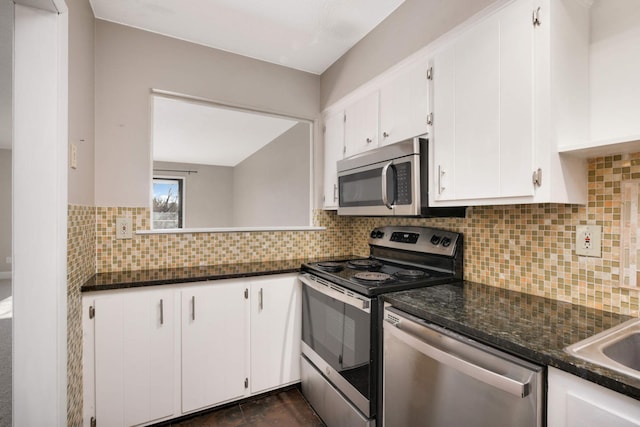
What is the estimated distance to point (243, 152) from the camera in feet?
8.57

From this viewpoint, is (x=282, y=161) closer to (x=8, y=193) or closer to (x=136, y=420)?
(x=136, y=420)

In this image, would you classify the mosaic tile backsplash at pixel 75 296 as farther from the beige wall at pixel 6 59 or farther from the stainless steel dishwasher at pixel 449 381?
the stainless steel dishwasher at pixel 449 381

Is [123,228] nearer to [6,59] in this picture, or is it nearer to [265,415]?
[265,415]

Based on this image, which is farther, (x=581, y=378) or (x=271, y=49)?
(x=271, y=49)

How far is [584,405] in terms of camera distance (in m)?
0.80

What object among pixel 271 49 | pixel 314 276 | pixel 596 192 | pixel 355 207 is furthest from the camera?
pixel 271 49

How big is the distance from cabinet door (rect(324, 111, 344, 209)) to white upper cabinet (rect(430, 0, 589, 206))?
1041mm

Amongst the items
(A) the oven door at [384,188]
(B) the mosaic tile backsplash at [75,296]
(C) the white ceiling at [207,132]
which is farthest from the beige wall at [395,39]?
(B) the mosaic tile backsplash at [75,296]

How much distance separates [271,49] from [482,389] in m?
2.38

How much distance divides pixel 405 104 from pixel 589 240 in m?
1.08

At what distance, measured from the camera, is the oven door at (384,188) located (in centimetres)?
166

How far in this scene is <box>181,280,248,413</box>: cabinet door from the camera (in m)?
1.84

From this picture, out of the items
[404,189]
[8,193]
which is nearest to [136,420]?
[404,189]

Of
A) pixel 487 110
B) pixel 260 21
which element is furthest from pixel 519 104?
pixel 260 21
